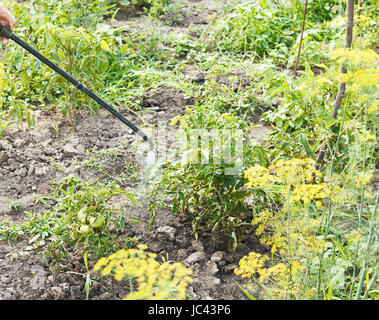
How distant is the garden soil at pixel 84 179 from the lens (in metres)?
2.48

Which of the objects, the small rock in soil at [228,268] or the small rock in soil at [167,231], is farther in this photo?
the small rock in soil at [167,231]

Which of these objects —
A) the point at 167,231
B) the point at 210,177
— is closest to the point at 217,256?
the point at 167,231

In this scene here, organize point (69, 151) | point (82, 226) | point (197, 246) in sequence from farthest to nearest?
point (69, 151)
point (197, 246)
point (82, 226)

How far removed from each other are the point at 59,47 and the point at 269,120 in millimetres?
1472

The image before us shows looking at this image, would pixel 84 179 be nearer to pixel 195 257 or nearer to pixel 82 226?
pixel 82 226

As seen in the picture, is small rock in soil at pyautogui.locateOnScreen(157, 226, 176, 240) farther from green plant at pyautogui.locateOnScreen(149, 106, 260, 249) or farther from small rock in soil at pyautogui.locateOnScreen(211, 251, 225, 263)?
small rock in soil at pyautogui.locateOnScreen(211, 251, 225, 263)

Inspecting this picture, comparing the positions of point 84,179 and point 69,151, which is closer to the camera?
point 84,179

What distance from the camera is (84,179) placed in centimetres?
315

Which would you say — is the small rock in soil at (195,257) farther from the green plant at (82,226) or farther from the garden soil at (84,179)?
the green plant at (82,226)

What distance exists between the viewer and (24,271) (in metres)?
2.54
